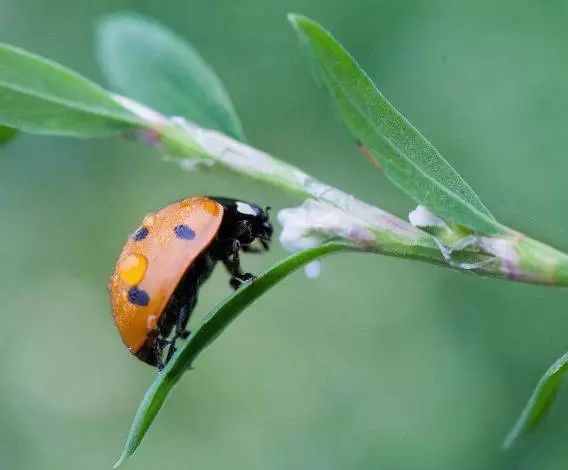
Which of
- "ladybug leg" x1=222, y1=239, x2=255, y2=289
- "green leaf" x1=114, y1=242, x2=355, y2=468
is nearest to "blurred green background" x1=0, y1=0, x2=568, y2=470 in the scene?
"ladybug leg" x1=222, y1=239, x2=255, y2=289

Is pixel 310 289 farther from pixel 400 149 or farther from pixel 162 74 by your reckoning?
pixel 400 149

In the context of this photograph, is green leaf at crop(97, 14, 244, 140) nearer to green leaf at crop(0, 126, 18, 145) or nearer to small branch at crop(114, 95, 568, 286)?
small branch at crop(114, 95, 568, 286)

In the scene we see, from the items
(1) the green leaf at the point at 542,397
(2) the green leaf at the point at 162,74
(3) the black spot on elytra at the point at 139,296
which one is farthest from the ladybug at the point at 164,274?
(1) the green leaf at the point at 542,397

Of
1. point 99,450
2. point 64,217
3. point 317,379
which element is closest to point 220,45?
point 64,217

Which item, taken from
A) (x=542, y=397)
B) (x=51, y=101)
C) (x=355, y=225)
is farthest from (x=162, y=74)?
(x=542, y=397)

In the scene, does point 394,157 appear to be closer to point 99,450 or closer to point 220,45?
point 99,450
